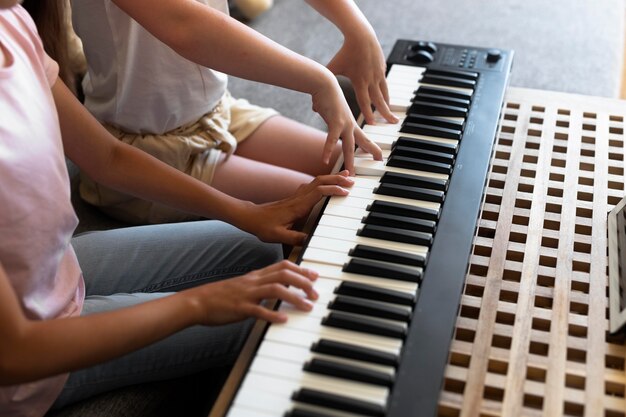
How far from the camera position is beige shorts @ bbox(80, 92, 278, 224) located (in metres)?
1.48

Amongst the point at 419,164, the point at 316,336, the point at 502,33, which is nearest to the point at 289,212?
the point at 419,164

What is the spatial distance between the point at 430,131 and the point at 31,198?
2.11 ft

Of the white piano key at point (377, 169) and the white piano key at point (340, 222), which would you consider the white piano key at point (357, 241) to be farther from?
the white piano key at point (377, 169)

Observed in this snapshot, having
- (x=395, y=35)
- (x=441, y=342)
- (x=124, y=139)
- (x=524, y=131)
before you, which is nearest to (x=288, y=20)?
(x=395, y=35)

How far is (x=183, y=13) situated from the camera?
1.20 m

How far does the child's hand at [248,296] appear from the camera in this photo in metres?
0.96

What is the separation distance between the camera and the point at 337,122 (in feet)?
4.09

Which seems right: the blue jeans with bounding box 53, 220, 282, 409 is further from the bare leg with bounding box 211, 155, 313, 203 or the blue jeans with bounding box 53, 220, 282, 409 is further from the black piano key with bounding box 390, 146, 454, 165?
the black piano key with bounding box 390, 146, 454, 165

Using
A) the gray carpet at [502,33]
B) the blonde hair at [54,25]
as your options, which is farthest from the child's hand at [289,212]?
the gray carpet at [502,33]

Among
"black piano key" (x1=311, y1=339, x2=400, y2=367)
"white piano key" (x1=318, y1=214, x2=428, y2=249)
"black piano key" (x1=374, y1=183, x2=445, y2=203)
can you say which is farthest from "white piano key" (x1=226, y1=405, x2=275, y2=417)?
"black piano key" (x1=374, y1=183, x2=445, y2=203)

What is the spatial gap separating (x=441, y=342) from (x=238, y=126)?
803mm

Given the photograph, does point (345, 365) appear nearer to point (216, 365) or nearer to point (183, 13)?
point (216, 365)

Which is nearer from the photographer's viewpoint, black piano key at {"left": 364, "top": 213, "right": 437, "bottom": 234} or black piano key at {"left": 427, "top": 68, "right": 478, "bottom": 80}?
black piano key at {"left": 364, "top": 213, "right": 437, "bottom": 234}

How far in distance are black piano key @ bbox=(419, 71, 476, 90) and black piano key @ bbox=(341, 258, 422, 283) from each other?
50 centimetres
